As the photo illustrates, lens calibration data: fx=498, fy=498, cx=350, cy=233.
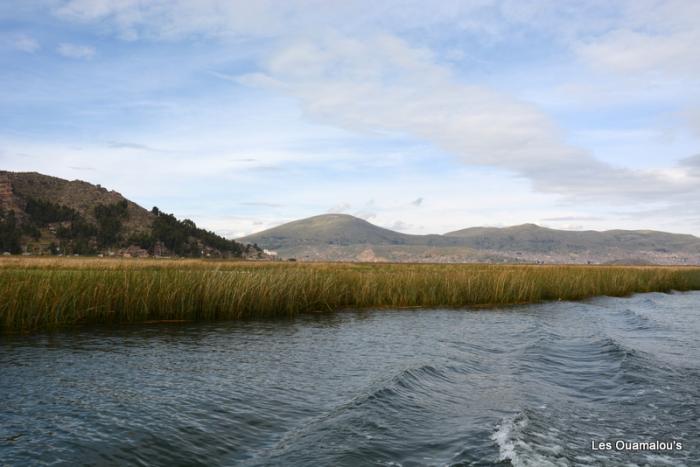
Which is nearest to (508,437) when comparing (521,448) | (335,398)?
(521,448)

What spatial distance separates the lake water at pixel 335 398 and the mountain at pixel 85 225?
4349 inches

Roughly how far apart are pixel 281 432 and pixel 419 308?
17.4m

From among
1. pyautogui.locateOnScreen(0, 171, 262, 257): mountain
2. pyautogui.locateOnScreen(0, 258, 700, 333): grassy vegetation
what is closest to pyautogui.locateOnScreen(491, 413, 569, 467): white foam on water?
pyautogui.locateOnScreen(0, 258, 700, 333): grassy vegetation

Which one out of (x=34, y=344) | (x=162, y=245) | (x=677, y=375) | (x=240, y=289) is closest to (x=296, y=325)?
(x=240, y=289)

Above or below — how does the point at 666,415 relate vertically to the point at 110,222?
below

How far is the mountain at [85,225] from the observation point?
361 ft

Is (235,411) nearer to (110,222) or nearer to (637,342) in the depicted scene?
(637,342)

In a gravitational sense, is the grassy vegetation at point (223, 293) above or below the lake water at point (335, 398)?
above

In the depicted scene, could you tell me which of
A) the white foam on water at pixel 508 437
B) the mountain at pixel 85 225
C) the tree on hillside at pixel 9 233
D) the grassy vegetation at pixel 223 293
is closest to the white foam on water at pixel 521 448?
the white foam on water at pixel 508 437

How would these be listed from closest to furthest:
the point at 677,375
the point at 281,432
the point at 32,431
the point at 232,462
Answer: the point at 232,462 → the point at 32,431 → the point at 281,432 → the point at 677,375

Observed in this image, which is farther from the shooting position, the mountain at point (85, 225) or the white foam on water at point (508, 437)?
the mountain at point (85, 225)

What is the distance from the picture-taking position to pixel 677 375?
11117 mm

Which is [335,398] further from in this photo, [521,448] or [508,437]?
[521,448]

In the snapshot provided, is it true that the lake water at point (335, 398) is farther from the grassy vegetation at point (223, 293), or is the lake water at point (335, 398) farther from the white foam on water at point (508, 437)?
the grassy vegetation at point (223, 293)
